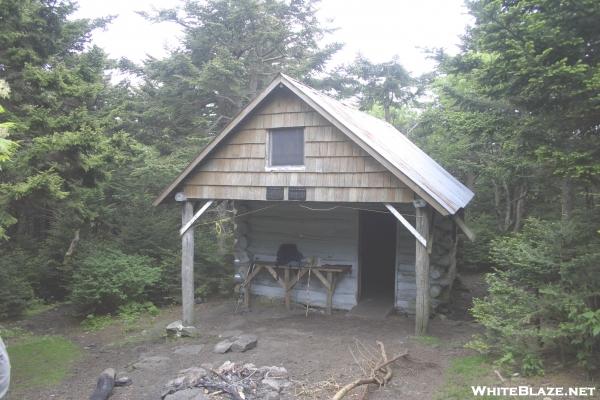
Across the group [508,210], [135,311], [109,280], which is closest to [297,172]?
[109,280]

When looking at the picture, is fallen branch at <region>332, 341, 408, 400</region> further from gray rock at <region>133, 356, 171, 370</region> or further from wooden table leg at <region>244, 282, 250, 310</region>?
wooden table leg at <region>244, 282, 250, 310</region>

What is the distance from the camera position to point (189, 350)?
368 inches

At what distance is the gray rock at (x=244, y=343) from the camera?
8938 millimetres

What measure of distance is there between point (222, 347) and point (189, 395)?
8.25 feet

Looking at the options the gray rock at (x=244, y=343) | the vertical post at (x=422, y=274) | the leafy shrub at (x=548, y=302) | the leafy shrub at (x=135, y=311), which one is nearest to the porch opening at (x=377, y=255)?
the vertical post at (x=422, y=274)

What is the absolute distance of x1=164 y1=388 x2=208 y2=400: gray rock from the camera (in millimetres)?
6383

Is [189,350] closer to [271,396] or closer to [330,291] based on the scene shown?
[271,396]

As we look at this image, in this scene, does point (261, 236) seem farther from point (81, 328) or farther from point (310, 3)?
point (310, 3)

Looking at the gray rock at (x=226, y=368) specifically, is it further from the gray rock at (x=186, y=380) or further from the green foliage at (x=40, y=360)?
the green foliage at (x=40, y=360)

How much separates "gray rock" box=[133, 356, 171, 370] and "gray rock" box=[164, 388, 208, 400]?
79.3 inches

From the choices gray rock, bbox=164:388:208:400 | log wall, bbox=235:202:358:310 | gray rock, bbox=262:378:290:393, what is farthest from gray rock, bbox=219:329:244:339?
gray rock, bbox=164:388:208:400

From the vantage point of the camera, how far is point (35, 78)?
9820mm

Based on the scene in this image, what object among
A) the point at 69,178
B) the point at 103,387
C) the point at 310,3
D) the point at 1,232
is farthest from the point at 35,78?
the point at 310,3

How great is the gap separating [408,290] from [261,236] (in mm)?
4655
